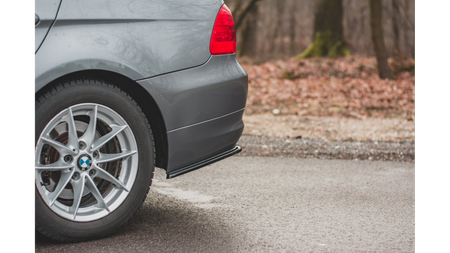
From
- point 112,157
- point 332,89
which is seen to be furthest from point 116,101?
point 332,89

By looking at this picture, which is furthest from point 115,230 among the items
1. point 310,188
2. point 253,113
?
point 253,113

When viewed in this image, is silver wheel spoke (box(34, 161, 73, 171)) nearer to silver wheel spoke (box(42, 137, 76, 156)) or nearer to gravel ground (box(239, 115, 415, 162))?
silver wheel spoke (box(42, 137, 76, 156))

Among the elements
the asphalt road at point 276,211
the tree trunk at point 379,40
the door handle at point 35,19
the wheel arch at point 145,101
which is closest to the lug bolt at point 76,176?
the asphalt road at point 276,211

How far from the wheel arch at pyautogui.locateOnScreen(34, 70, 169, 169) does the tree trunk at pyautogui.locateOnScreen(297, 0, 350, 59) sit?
39.8 ft

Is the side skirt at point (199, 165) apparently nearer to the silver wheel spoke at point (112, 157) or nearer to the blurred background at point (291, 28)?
the silver wheel spoke at point (112, 157)

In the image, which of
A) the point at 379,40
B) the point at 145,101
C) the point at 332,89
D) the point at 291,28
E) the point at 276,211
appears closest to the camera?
the point at 145,101

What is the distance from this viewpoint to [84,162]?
2.97 metres

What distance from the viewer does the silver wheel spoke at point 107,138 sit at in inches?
118

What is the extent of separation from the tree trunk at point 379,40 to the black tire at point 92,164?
10.1 metres

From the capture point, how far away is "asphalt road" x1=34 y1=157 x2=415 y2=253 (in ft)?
9.85

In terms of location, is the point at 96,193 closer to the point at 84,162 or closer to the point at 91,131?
the point at 84,162

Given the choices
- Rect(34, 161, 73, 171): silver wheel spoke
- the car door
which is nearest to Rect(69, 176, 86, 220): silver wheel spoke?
Rect(34, 161, 73, 171): silver wheel spoke

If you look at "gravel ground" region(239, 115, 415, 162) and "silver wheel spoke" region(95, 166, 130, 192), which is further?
"gravel ground" region(239, 115, 415, 162)

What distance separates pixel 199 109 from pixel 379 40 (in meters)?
10.0
